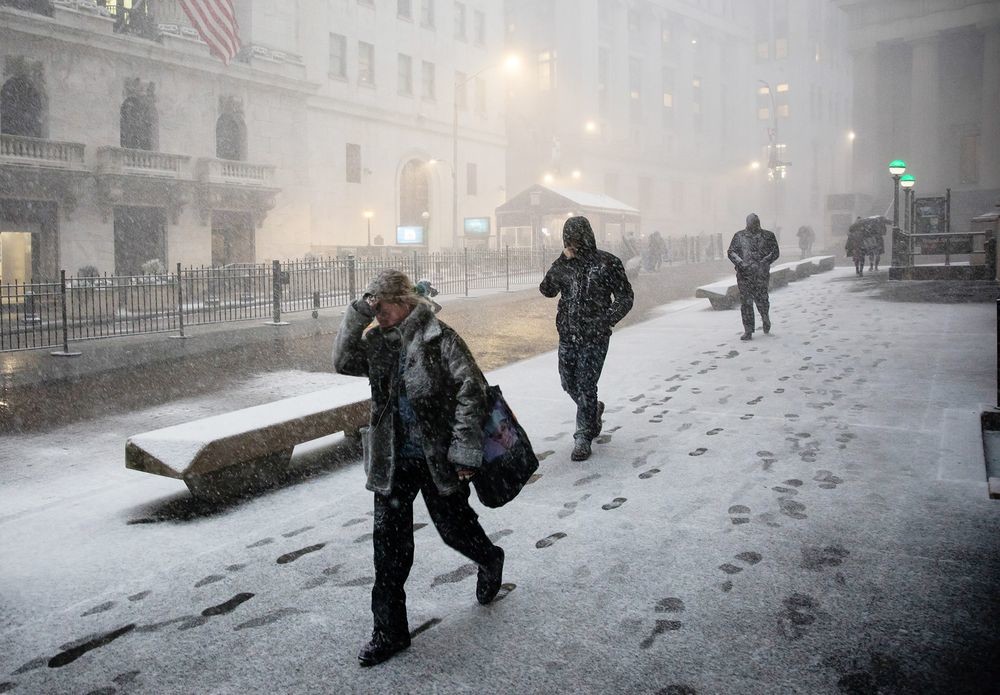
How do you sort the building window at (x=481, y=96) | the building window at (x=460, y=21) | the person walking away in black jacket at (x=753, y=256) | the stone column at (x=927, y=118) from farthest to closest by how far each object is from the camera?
the building window at (x=481, y=96)
the building window at (x=460, y=21)
the stone column at (x=927, y=118)
the person walking away in black jacket at (x=753, y=256)

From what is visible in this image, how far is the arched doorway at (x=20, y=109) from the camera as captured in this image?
28.0 metres

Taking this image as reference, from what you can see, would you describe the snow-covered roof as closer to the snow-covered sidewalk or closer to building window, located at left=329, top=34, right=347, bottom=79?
building window, located at left=329, top=34, right=347, bottom=79

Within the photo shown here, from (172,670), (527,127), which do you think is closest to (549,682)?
(172,670)

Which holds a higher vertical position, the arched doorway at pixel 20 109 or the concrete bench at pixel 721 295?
the arched doorway at pixel 20 109

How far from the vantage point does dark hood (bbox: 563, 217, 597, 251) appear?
6402 mm

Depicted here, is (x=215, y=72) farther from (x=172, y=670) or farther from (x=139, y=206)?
(x=172, y=670)

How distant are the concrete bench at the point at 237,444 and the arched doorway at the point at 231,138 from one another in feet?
103

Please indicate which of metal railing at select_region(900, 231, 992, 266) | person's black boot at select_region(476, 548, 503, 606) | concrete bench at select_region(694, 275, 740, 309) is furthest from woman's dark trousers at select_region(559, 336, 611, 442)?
metal railing at select_region(900, 231, 992, 266)

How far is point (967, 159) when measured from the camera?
42.7 meters

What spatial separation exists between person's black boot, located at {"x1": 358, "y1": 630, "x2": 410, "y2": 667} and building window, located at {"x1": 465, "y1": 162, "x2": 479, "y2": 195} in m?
47.8

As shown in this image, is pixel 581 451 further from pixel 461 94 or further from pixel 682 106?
pixel 682 106

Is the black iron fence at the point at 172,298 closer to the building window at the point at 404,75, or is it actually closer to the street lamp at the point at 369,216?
the street lamp at the point at 369,216

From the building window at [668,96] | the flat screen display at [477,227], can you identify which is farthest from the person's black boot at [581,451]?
the building window at [668,96]

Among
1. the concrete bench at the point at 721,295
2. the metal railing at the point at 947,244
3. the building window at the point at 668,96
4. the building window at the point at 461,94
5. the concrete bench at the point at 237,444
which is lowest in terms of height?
the concrete bench at the point at 237,444
